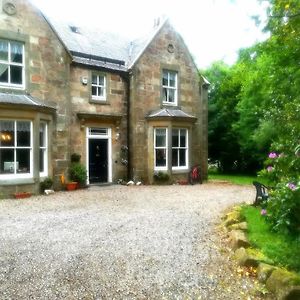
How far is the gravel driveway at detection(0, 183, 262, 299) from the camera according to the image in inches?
194

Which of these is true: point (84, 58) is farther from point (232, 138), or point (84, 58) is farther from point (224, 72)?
point (224, 72)

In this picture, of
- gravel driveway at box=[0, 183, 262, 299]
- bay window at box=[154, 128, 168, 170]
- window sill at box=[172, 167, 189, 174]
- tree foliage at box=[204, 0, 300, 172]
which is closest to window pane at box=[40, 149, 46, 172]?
gravel driveway at box=[0, 183, 262, 299]

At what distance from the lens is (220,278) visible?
17.7 ft

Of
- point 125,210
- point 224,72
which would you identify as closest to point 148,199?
point 125,210

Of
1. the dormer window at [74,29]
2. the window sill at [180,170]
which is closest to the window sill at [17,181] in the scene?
the window sill at [180,170]

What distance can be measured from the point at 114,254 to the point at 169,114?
1268 centimetres

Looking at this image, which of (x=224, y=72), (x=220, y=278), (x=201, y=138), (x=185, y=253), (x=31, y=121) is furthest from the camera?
(x=224, y=72)

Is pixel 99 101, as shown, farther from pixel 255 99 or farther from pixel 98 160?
pixel 255 99

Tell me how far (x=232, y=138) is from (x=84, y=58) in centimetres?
1716

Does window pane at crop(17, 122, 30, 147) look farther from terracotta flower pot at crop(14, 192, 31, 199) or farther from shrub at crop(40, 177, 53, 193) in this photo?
terracotta flower pot at crop(14, 192, 31, 199)

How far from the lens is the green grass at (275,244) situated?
18.6 ft

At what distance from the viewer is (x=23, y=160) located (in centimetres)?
1423

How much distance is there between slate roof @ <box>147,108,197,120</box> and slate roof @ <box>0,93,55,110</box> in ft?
19.0

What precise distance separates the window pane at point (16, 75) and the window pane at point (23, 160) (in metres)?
3.12
